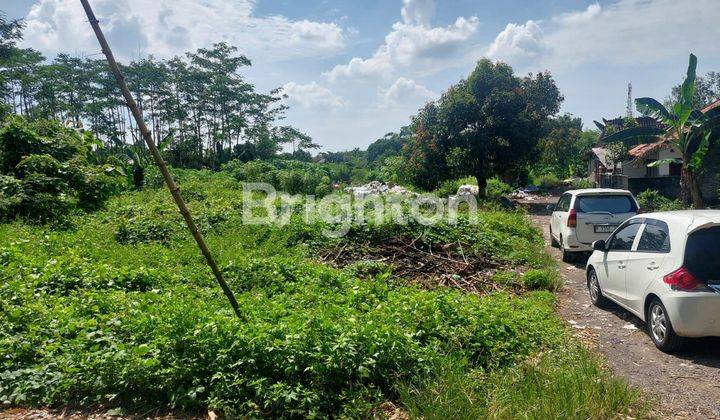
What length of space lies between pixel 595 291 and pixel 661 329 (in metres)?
2.10

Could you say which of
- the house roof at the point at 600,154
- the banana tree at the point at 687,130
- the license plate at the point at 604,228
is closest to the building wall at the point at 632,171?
the house roof at the point at 600,154


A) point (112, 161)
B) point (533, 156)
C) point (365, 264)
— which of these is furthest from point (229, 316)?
point (533, 156)

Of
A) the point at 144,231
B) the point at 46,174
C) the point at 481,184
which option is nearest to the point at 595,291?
the point at 144,231

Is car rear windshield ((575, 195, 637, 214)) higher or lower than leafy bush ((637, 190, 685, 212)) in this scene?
higher

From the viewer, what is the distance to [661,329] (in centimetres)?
546

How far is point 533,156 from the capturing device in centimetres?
2350

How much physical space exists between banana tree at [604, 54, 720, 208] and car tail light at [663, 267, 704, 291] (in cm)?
1528

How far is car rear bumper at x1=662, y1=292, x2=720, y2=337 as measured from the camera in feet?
16.2

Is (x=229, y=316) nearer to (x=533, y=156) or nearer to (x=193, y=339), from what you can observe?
(x=193, y=339)

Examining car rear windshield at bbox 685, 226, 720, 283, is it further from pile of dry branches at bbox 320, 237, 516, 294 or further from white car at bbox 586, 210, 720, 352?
pile of dry branches at bbox 320, 237, 516, 294

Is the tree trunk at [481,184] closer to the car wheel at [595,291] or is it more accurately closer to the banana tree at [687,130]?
the banana tree at [687,130]

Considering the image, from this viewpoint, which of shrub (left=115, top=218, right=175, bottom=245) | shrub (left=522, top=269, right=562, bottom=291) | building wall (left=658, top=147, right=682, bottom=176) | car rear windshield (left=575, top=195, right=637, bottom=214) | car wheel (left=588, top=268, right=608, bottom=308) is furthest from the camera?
building wall (left=658, top=147, right=682, bottom=176)

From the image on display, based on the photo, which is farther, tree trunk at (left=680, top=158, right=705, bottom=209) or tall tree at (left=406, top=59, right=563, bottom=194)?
tall tree at (left=406, top=59, right=563, bottom=194)

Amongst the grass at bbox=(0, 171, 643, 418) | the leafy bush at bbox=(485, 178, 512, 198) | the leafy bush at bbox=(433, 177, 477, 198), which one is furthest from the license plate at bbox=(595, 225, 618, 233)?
the leafy bush at bbox=(485, 178, 512, 198)
